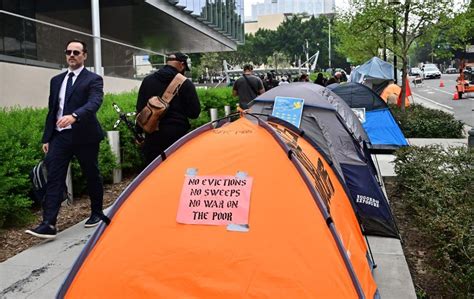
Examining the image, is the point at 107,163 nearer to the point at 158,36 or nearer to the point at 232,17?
the point at 158,36

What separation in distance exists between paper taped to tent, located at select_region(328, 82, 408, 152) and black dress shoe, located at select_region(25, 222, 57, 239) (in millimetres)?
6979

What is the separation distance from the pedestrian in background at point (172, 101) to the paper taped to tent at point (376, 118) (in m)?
6.02

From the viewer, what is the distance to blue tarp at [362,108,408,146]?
33.8 ft

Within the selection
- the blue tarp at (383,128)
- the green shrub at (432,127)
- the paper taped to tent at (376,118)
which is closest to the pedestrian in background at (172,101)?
the paper taped to tent at (376,118)

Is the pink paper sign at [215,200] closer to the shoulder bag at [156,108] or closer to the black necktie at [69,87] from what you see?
the shoulder bag at [156,108]

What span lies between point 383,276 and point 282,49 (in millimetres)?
85626

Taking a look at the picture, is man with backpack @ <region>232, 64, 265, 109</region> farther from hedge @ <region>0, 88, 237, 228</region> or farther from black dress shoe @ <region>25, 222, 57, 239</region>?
black dress shoe @ <region>25, 222, 57, 239</region>

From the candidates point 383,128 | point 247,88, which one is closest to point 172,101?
point 247,88

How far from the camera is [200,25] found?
28312 millimetres

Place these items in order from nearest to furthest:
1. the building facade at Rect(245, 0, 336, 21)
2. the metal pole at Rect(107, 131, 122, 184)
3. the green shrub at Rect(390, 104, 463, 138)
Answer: the metal pole at Rect(107, 131, 122, 184) → the green shrub at Rect(390, 104, 463, 138) → the building facade at Rect(245, 0, 336, 21)

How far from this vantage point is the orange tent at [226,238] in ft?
9.75

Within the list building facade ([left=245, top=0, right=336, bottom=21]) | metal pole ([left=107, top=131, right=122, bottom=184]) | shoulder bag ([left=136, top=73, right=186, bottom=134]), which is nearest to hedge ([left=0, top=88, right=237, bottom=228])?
metal pole ([left=107, top=131, right=122, bottom=184])

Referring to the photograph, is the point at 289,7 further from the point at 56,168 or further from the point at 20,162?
the point at 56,168

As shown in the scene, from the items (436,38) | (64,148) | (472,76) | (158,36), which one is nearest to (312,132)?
(64,148)
